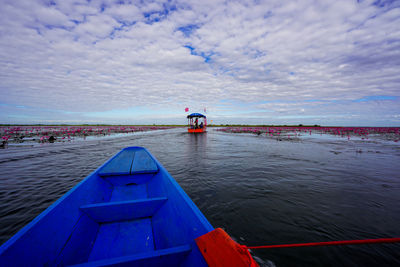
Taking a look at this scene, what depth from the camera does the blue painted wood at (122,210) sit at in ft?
7.73

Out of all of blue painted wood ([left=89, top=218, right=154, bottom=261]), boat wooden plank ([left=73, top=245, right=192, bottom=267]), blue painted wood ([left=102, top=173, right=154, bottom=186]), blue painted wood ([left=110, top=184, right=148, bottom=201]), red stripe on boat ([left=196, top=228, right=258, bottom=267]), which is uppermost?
red stripe on boat ([left=196, top=228, right=258, bottom=267])

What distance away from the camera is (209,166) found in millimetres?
6754

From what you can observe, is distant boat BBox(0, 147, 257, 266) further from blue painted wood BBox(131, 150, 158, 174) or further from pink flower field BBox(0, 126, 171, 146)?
pink flower field BBox(0, 126, 171, 146)

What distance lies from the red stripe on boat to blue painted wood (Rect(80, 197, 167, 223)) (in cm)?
141

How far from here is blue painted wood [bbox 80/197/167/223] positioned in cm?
236

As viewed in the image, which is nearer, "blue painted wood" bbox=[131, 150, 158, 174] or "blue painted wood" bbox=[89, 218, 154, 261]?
"blue painted wood" bbox=[89, 218, 154, 261]

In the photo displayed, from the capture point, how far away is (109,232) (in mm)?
2299

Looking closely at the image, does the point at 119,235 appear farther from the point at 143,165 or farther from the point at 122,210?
the point at 143,165

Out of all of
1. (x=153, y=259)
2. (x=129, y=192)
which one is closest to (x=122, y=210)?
(x=129, y=192)

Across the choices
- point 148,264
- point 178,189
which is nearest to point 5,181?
point 178,189

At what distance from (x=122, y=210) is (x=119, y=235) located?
349 mm

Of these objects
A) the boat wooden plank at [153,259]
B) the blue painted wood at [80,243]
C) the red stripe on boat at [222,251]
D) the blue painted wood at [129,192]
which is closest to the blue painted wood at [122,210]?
the blue painted wood at [80,243]

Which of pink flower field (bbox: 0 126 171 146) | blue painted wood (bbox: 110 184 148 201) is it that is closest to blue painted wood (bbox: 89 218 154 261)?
blue painted wood (bbox: 110 184 148 201)

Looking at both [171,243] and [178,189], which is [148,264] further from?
[178,189]
